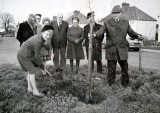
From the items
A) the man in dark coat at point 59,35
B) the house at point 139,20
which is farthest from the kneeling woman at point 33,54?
the house at point 139,20

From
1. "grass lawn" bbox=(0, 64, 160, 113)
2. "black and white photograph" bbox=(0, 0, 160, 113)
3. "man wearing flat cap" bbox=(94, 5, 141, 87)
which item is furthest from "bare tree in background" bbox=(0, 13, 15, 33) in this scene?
"man wearing flat cap" bbox=(94, 5, 141, 87)

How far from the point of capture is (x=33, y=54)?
562 centimetres

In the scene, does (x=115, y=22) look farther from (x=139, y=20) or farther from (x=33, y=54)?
(x=139, y=20)

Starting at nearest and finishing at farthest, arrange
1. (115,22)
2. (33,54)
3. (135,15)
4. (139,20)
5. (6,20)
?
(33,54) → (115,22) → (6,20) → (135,15) → (139,20)

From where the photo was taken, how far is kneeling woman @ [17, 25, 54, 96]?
5.19 m

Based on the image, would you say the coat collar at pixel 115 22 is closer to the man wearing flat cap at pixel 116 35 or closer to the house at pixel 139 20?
the man wearing flat cap at pixel 116 35

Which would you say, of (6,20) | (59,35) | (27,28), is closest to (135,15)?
(59,35)

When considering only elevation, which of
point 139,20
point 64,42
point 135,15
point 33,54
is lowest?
point 33,54

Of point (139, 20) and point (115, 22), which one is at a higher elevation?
point (139, 20)

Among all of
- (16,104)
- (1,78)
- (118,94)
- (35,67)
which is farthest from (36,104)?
(1,78)

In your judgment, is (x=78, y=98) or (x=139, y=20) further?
(x=139, y=20)

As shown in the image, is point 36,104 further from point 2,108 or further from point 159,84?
point 159,84

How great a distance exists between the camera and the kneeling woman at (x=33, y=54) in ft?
17.0

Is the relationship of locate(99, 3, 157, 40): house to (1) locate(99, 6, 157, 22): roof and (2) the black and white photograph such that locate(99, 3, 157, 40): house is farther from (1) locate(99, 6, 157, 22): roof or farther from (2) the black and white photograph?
(2) the black and white photograph
